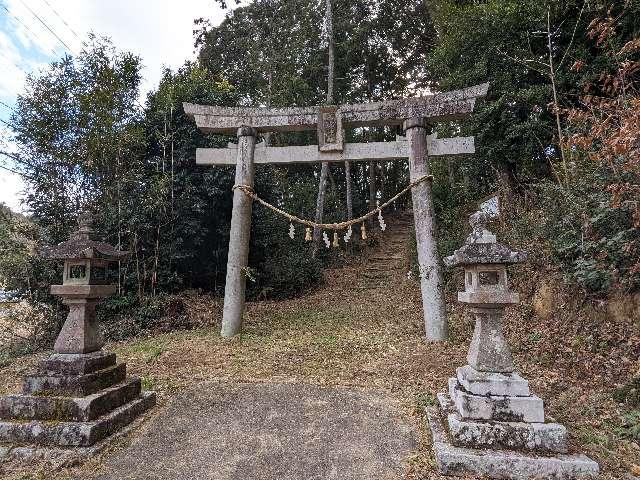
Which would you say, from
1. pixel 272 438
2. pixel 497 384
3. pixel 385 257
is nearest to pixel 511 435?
pixel 497 384

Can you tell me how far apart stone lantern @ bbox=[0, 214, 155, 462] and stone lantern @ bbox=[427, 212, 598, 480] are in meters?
3.05

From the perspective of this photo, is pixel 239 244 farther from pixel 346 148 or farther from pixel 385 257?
pixel 385 257

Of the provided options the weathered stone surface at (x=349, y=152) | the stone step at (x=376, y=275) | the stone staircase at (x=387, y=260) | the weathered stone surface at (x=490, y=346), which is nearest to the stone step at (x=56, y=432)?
the weathered stone surface at (x=490, y=346)

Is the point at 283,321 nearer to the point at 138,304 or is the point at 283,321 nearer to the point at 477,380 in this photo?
the point at 138,304

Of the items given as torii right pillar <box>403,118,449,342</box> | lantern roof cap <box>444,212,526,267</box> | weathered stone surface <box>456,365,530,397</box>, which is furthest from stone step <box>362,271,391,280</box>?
weathered stone surface <box>456,365,530,397</box>

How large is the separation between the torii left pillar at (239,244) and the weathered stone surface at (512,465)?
15.6 ft

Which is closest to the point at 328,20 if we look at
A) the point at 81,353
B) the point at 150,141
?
the point at 150,141

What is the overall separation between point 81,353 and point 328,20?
1385 cm

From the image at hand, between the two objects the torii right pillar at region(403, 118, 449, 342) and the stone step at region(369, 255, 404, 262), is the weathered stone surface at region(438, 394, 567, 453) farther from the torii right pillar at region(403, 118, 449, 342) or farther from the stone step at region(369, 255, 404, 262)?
the stone step at region(369, 255, 404, 262)

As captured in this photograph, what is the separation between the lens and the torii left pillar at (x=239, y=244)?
7055mm

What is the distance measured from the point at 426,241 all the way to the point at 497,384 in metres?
3.64

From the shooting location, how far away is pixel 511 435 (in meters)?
3.05

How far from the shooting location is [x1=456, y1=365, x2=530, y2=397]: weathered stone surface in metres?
3.21

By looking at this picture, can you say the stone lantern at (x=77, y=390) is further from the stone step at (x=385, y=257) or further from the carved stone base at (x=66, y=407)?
the stone step at (x=385, y=257)
